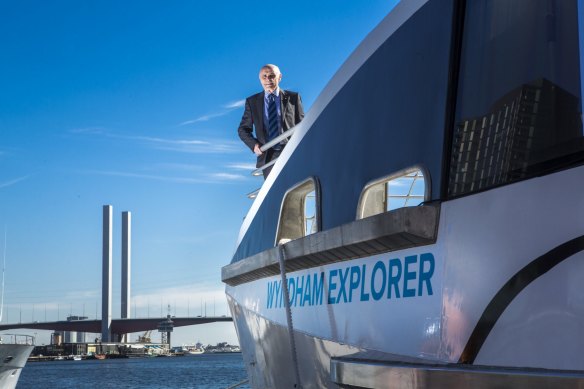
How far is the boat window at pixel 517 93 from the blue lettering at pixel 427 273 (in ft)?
0.98

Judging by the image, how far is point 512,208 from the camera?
3168 millimetres

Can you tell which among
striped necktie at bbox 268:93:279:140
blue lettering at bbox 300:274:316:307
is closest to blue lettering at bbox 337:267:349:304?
blue lettering at bbox 300:274:316:307

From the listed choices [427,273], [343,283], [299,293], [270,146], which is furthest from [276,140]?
[427,273]

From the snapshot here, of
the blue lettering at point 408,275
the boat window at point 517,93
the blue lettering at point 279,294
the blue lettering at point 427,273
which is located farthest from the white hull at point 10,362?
the boat window at point 517,93

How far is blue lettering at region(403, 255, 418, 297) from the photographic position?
379 centimetres

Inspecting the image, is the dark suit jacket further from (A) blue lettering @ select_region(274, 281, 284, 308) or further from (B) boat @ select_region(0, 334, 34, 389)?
(B) boat @ select_region(0, 334, 34, 389)

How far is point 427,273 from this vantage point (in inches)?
145

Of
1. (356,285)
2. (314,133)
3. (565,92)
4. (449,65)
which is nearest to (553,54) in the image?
(565,92)

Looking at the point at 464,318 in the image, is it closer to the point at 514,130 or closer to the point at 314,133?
the point at 514,130

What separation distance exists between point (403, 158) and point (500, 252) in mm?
1061

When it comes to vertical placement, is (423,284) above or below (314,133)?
below

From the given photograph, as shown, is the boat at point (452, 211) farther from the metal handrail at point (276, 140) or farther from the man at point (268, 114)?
the man at point (268, 114)

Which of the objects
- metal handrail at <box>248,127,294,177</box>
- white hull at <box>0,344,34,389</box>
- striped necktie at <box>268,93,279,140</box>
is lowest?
white hull at <box>0,344,34,389</box>

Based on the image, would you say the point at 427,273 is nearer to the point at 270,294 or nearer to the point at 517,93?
the point at 517,93
